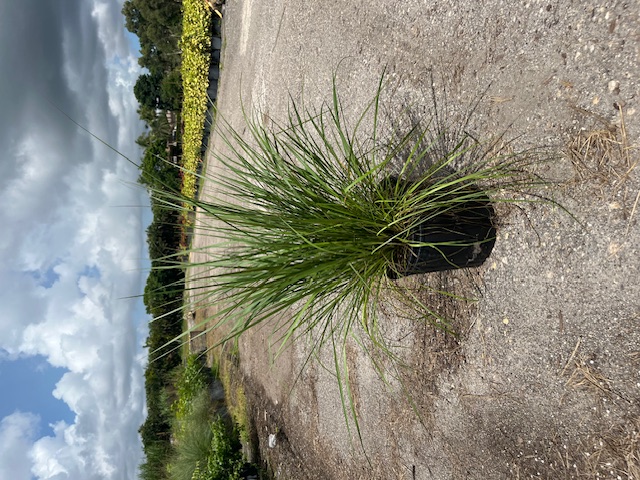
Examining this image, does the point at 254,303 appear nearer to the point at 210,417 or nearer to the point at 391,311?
the point at 391,311

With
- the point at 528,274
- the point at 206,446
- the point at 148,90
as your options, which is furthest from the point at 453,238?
the point at 148,90

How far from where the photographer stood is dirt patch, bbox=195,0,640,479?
4.09 ft

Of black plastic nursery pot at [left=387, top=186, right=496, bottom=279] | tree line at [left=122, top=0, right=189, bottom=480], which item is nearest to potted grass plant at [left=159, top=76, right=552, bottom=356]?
black plastic nursery pot at [left=387, top=186, right=496, bottom=279]

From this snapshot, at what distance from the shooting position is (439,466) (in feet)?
6.35

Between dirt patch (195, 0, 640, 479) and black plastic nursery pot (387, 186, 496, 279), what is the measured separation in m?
0.05

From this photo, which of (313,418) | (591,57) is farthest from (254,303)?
(313,418)

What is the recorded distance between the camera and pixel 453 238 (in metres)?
1.63

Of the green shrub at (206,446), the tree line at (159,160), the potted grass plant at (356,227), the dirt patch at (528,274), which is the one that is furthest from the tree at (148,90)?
the potted grass plant at (356,227)

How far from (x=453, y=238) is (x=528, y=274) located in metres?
0.27

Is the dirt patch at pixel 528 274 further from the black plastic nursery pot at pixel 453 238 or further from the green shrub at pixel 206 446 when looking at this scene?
the green shrub at pixel 206 446

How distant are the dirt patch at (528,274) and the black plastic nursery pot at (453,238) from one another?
53mm

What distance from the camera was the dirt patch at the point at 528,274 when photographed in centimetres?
125

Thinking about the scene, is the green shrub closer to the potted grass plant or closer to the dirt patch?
the dirt patch

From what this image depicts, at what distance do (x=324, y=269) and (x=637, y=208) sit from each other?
88 centimetres
